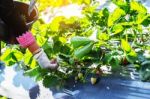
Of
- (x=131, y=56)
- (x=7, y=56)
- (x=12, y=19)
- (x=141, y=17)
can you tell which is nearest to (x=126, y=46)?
→ (x=131, y=56)

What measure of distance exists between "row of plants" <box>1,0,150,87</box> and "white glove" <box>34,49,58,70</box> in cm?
7

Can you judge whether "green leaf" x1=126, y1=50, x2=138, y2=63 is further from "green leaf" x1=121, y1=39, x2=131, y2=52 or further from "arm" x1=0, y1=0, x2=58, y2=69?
"arm" x1=0, y1=0, x2=58, y2=69

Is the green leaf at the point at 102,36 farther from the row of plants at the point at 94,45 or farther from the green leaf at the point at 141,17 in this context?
the green leaf at the point at 141,17

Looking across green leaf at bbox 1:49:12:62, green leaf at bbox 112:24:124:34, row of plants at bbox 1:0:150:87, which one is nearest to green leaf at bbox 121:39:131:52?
row of plants at bbox 1:0:150:87

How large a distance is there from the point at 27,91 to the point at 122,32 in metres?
0.55

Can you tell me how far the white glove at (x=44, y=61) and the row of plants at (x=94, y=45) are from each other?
65mm

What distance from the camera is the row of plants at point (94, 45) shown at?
4.84ft

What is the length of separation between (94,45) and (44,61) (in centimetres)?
21

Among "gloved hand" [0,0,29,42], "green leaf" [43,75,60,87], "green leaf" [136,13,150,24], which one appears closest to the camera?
"gloved hand" [0,0,29,42]

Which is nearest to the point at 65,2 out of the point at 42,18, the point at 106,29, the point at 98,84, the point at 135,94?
the point at 42,18

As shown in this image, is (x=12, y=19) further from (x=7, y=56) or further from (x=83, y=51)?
(x=7, y=56)

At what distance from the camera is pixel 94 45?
1.51 metres

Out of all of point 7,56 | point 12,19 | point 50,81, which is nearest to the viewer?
point 12,19

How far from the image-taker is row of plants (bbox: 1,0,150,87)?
1.47 meters
